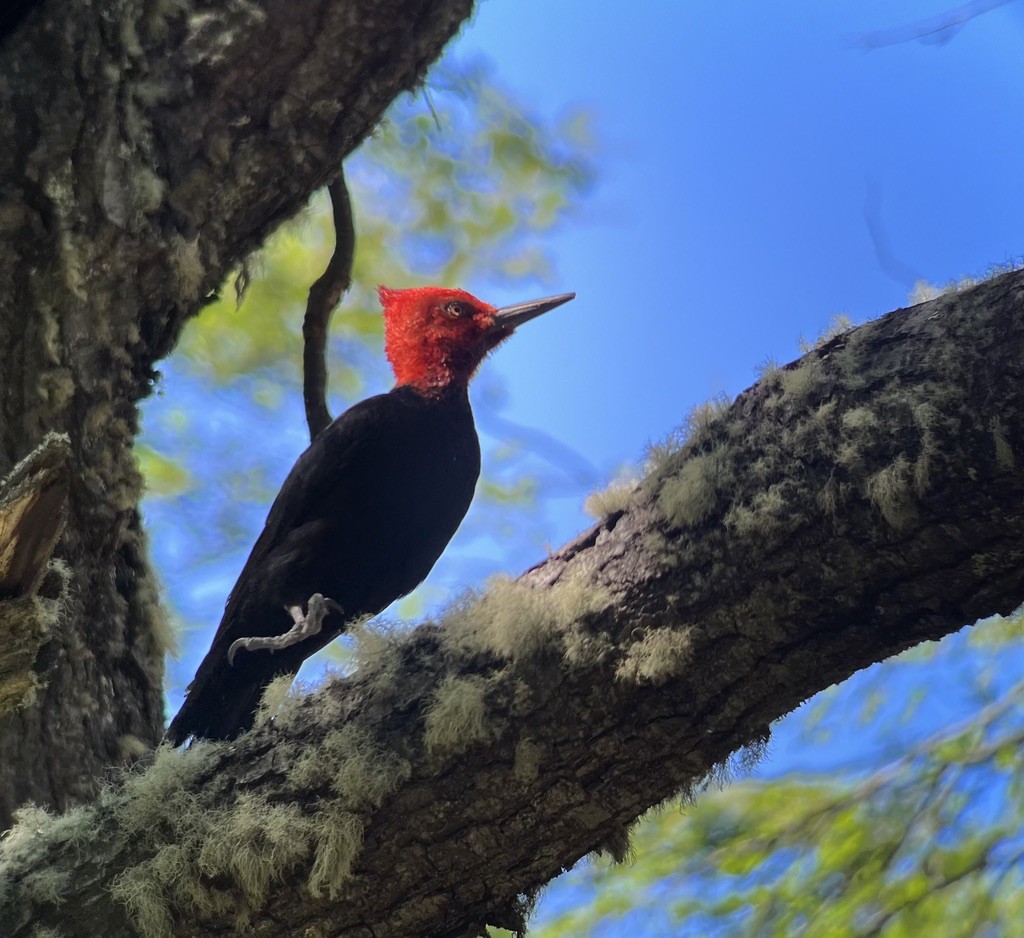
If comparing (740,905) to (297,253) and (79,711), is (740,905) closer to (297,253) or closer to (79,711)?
(79,711)

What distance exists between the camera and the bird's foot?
79.0 inches

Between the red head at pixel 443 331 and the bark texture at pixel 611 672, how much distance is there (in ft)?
4.35

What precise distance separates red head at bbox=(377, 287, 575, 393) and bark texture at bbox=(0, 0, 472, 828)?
2.12 ft

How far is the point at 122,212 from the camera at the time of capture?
183cm

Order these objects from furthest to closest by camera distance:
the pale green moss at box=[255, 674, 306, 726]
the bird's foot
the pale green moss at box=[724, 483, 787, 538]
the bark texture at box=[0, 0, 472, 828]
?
the bird's foot < the bark texture at box=[0, 0, 472, 828] < the pale green moss at box=[255, 674, 306, 726] < the pale green moss at box=[724, 483, 787, 538]

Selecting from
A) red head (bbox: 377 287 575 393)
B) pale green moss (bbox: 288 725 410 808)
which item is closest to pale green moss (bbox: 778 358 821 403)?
pale green moss (bbox: 288 725 410 808)

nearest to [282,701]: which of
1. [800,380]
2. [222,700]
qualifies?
[222,700]

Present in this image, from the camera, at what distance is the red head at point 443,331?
2.64 m

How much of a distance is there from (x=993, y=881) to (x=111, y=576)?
1.91 metres

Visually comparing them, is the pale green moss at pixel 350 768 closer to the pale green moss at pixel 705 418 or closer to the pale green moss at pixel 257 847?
the pale green moss at pixel 257 847

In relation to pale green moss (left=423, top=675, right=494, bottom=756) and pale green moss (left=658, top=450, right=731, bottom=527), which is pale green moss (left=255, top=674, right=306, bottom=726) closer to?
pale green moss (left=423, top=675, right=494, bottom=756)

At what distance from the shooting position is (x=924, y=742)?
7.53 ft

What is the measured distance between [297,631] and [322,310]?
3.18ft

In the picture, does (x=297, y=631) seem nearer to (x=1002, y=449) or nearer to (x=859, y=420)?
(x=859, y=420)
